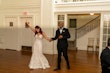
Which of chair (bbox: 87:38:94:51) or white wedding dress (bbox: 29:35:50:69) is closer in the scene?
white wedding dress (bbox: 29:35:50:69)

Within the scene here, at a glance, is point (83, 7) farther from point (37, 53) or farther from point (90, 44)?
point (90, 44)

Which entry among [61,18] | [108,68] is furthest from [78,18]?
[108,68]

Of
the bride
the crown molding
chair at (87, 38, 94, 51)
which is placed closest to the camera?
the bride

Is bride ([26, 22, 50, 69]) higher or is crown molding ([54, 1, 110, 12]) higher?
crown molding ([54, 1, 110, 12])

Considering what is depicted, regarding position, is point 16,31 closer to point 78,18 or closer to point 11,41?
point 11,41

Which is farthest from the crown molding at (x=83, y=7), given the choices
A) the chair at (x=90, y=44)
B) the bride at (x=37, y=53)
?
the chair at (x=90, y=44)

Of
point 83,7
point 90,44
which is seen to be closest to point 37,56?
point 83,7

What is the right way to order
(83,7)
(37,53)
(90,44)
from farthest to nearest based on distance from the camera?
(90,44) → (83,7) → (37,53)

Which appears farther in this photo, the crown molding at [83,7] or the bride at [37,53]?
the crown molding at [83,7]

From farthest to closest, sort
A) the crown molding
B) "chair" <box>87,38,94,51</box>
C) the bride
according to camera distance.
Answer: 1. "chair" <box>87,38,94,51</box>
2. the crown molding
3. the bride

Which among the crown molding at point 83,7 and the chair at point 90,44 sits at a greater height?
the crown molding at point 83,7

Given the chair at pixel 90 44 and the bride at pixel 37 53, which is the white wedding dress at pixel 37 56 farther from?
the chair at pixel 90 44

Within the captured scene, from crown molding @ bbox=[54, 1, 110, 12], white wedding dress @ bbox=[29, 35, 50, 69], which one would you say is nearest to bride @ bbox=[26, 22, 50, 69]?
white wedding dress @ bbox=[29, 35, 50, 69]

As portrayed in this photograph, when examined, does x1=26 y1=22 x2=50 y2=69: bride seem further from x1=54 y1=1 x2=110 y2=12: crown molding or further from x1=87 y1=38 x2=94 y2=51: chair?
x1=87 y1=38 x2=94 y2=51: chair
